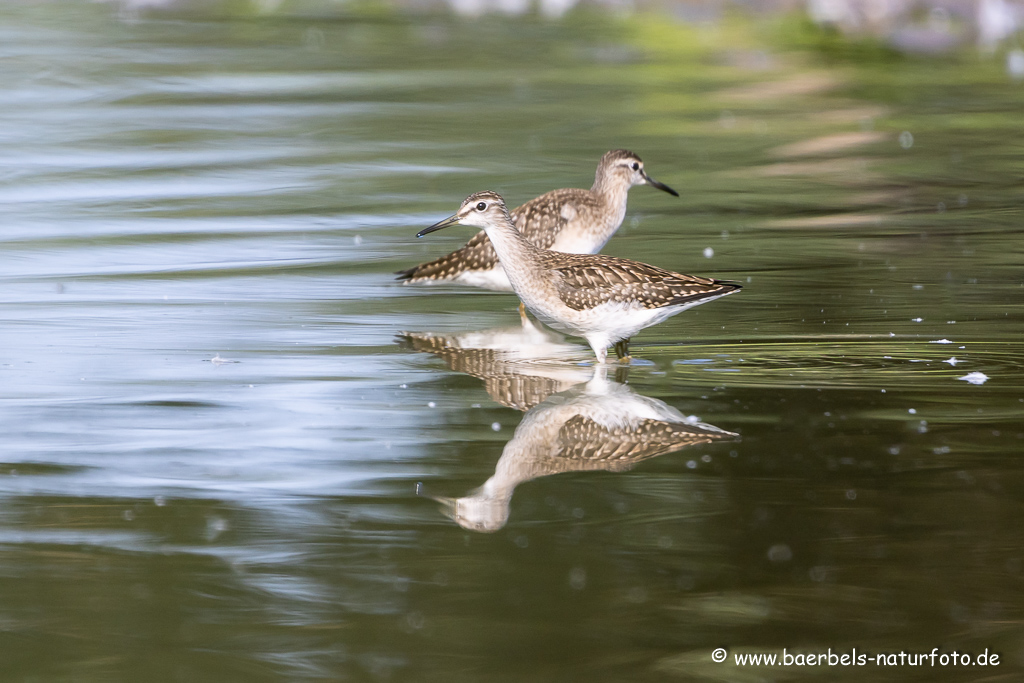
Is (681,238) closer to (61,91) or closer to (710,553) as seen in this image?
(710,553)

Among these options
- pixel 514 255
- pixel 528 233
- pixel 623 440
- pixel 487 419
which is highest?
pixel 528 233

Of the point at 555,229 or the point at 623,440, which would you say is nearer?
the point at 623,440

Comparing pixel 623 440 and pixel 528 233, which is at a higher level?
pixel 528 233

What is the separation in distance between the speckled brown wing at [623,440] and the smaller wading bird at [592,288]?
109 centimetres

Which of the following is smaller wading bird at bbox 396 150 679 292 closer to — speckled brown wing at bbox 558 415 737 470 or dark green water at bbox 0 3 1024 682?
dark green water at bbox 0 3 1024 682

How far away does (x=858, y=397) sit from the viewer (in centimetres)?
738

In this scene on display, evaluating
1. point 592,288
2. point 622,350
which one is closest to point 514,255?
point 592,288

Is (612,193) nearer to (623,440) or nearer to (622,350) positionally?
(622,350)

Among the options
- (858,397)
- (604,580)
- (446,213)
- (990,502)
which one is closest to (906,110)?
(446,213)

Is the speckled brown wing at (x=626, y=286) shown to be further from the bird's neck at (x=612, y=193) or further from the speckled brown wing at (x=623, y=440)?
the bird's neck at (x=612, y=193)

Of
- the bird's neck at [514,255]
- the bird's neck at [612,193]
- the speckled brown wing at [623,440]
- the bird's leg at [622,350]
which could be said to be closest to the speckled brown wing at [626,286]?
the bird's neck at [514,255]

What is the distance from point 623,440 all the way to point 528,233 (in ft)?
12.2

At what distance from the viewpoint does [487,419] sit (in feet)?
23.9

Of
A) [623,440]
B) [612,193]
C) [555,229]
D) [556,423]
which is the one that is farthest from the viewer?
[612,193]
